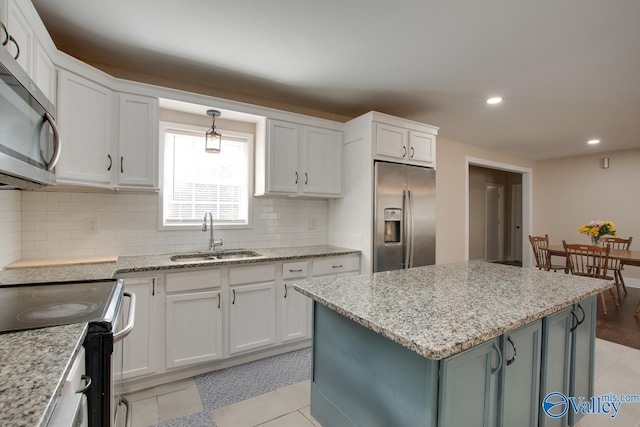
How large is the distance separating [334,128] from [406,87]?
33.4 inches

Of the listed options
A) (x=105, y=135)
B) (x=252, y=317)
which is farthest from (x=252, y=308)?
(x=105, y=135)

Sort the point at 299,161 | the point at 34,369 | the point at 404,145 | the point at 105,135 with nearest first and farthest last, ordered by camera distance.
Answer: the point at 34,369, the point at 105,135, the point at 299,161, the point at 404,145

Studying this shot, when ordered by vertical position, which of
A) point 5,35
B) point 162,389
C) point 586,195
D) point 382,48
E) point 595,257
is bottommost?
point 162,389

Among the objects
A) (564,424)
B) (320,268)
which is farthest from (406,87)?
(564,424)

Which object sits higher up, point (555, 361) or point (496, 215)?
point (496, 215)

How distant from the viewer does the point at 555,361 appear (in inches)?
64.4

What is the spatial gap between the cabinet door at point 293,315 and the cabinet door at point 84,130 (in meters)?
1.67

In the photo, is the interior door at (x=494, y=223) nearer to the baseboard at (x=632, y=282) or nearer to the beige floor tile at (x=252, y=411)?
the baseboard at (x=632, y=282)

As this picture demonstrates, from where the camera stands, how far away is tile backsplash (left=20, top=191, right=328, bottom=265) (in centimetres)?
230

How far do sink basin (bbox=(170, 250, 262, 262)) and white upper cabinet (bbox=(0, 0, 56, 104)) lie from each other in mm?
1463

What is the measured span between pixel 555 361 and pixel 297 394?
1.59 meters

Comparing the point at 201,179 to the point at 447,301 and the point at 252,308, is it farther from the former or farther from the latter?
the point at 447,301

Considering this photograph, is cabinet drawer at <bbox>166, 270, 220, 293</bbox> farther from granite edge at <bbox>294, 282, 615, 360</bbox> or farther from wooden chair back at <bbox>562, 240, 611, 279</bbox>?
wooden chair back at <bbox>562, 240, 611, 279</bbox>

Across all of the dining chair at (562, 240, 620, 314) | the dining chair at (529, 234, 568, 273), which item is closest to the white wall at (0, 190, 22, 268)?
the dining chair at (562, 240, 620, 314)
